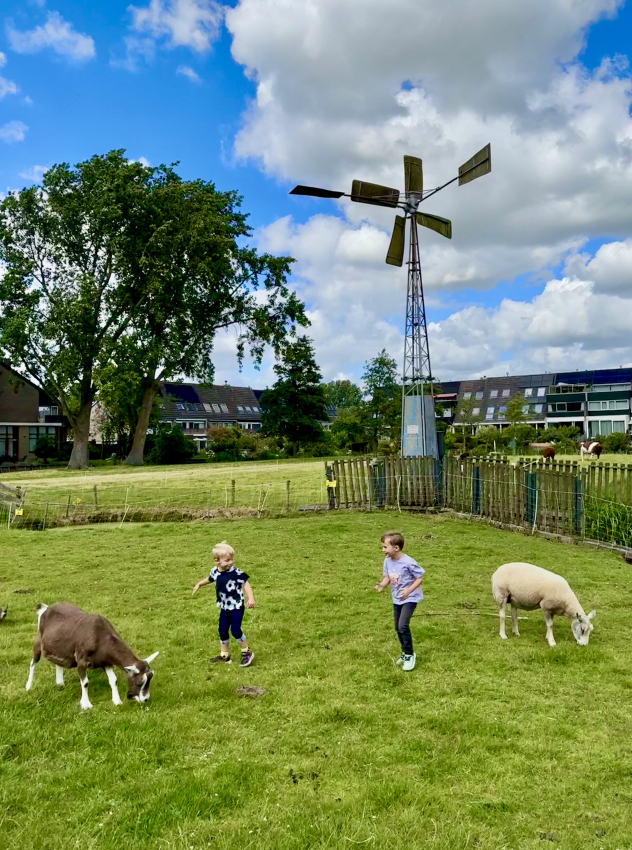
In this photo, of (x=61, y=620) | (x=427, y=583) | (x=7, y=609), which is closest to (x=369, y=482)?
(x=427, y=583)

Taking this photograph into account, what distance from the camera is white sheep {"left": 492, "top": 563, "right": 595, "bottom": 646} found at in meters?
7.82

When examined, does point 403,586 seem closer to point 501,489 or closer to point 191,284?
point 501,489

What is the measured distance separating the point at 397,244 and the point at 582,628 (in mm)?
Answer: 17758

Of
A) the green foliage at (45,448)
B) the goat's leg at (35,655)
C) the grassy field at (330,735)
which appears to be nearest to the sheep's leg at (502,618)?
the grassy field at (330,735)

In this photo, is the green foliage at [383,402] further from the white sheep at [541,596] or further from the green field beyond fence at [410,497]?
the white sheep at [541,596]

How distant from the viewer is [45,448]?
57.3 m

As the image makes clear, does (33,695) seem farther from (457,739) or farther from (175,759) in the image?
(457,739)

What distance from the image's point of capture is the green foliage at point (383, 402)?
184 feet

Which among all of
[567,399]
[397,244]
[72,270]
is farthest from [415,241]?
[567,399]

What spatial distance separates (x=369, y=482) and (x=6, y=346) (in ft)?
98.3

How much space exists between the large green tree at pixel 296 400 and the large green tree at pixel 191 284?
228 inches

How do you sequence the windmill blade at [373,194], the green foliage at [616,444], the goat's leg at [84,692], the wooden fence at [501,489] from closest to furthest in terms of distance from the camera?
1. the goat's leg at [84,692]
2. the wooden fence at [501,489]
3. the windmill blade at [373,194]
4. the green foliage at [616,444]

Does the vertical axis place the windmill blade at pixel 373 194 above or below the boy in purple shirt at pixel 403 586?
above

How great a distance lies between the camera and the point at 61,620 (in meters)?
6.47
